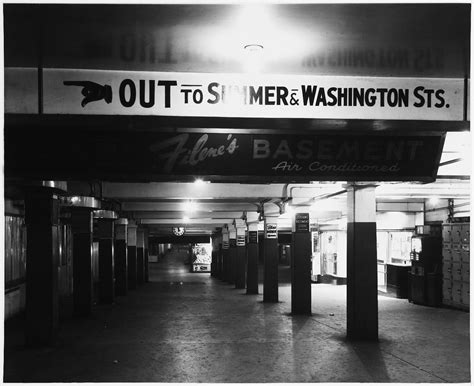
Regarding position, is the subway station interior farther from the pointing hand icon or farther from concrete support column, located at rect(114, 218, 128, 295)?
concrete support column, located at rect(114, 218, 128, 295)

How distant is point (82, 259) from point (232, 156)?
10411mm

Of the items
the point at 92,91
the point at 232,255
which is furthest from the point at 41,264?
the point at 232,255

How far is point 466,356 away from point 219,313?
775 cm

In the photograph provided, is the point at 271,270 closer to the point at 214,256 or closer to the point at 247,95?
the point at 247,95

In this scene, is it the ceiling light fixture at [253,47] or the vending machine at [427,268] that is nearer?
the ceiling light fixture at [253,47]

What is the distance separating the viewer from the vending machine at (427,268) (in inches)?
634

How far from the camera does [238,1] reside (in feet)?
10.6

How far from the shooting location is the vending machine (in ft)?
52.9

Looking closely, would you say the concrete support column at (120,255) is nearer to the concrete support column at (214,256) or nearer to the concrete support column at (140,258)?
the concrete support column at (140,258)

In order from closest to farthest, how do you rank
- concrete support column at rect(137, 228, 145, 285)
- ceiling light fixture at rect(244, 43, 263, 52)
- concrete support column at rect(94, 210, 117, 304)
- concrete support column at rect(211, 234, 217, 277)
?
ceiling light fixture at rect(244, 43, 263, 52), concrete support column at rect(94, 210, 117, 304), concrete support column at rect(137, 228, 145, 285), concrete support column at rect(211, 234, 217, 277)

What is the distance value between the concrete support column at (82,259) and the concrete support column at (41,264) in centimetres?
403

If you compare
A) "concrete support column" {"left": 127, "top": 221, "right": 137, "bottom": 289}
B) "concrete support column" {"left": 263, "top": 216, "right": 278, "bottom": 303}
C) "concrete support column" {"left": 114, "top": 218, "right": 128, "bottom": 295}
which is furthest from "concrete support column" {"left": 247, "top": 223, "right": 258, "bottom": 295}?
"concrete support column" {"left": 127, "top": 221, "right": 137, "bottom": 289}

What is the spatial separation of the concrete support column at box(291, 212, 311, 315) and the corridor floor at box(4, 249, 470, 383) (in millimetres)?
536

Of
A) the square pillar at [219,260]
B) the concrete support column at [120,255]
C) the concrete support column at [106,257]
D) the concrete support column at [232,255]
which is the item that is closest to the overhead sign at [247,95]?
the concrete support column at [106,257]
